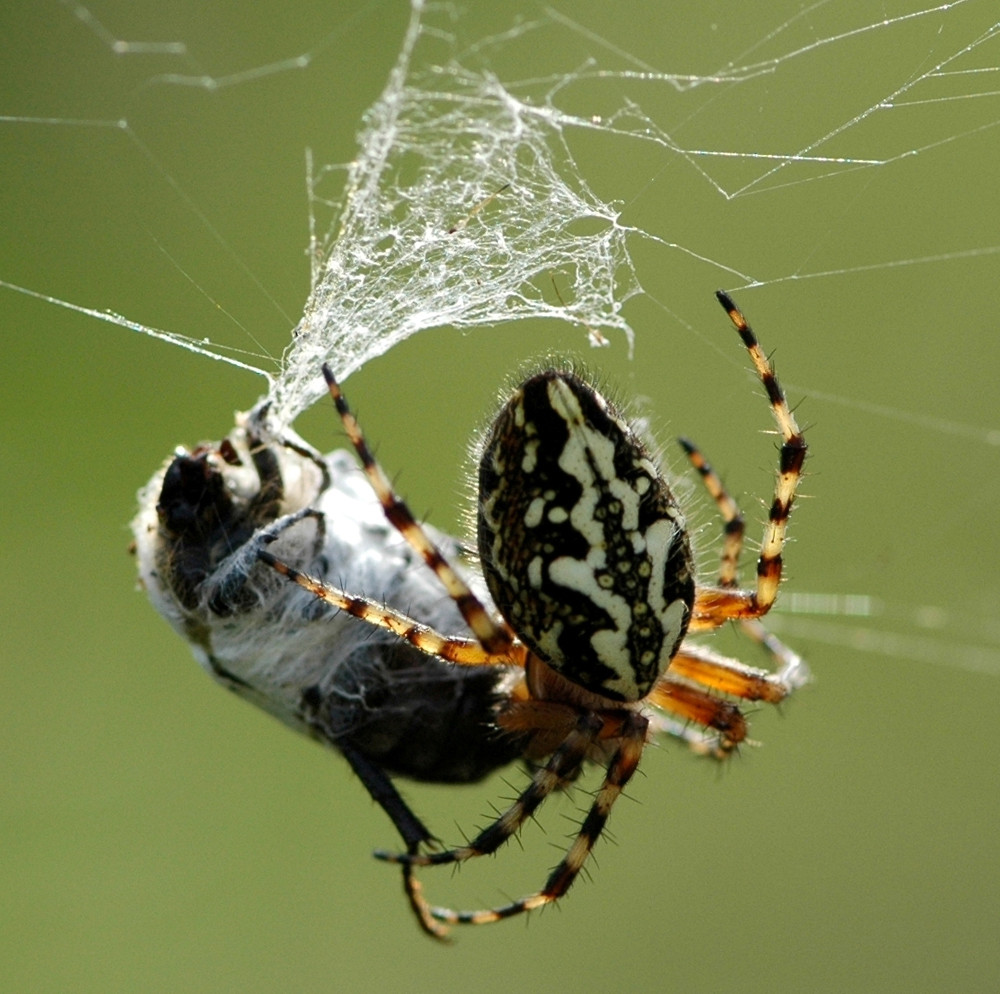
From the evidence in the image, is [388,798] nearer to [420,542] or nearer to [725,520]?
[420,542]

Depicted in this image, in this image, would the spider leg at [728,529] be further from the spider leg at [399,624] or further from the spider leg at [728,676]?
the spider leg at [399,624]

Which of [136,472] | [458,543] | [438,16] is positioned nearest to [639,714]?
[458,543]

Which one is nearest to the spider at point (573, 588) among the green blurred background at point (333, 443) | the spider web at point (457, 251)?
the spider web at point (457, 251)

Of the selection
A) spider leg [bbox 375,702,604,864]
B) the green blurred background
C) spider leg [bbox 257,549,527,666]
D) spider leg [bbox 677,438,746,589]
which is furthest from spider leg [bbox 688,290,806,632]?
the green blurred background

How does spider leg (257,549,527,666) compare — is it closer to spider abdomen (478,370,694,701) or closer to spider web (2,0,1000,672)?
spider abdomen (478,370,694,701)

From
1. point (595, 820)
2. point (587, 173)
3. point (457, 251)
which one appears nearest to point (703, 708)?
point (595, 820)

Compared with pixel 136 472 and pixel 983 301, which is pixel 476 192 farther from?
pixel 983 301
